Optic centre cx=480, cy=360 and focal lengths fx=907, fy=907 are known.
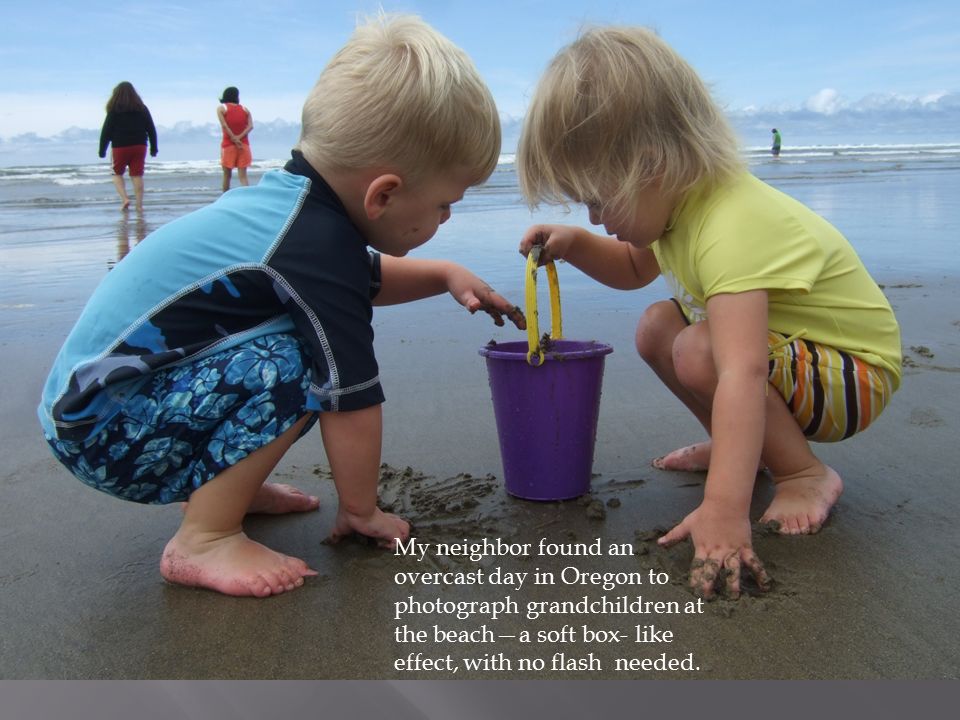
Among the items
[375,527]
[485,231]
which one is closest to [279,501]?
[375,527]

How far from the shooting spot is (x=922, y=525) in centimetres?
222

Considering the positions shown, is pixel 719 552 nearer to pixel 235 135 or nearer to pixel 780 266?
pixel 780 266

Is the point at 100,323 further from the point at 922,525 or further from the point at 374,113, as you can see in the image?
the point at 922,525

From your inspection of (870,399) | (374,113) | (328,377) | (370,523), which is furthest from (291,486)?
(870,399)

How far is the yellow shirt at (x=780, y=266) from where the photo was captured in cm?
216

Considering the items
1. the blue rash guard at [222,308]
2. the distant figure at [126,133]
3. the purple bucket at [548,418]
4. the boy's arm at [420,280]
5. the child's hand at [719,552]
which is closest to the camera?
the child's hand at [719,552]

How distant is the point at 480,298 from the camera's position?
2.53 metres

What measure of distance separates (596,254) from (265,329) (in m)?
1.15

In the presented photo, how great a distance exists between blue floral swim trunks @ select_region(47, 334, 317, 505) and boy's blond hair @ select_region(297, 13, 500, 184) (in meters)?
0.51

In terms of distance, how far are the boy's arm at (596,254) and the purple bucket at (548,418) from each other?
35 centimetres

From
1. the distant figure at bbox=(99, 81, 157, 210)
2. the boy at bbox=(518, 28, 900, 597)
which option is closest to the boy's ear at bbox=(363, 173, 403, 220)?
the boy at bbox=(518, 28, 900, 597)

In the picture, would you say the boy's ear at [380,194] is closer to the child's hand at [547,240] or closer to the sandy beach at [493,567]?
the child's hand at [547,240]

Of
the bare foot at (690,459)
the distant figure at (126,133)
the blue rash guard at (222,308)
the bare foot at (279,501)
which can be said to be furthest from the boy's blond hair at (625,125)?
the distant figure at (126,133)

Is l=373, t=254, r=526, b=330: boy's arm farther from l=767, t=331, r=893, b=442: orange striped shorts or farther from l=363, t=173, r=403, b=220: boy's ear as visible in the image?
l=767, t=331, r=893, b=442: orange striped shorts
